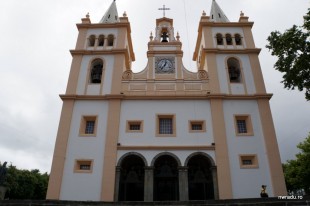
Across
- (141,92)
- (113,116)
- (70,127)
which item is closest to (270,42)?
(141,92)

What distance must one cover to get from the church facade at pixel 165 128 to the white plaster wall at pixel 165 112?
7 cm

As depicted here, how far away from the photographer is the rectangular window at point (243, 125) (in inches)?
782

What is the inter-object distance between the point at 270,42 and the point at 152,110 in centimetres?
921

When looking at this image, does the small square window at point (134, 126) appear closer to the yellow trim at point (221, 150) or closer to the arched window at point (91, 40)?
the yellow trim at point (221, 150)

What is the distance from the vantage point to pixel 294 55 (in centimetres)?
1564

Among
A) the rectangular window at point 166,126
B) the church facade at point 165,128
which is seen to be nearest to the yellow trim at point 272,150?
the church facade at point 165,128

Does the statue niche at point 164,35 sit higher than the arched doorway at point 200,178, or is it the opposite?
the statue niche at point 164,35

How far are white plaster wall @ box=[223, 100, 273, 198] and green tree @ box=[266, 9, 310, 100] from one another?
192 inches

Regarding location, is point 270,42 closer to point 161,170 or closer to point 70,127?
point 161,170

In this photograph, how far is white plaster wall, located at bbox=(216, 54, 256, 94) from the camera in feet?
71.1

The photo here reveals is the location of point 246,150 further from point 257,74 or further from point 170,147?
point 257,74

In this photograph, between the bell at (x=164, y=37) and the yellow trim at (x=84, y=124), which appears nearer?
the yellow trim at (x=84, y=124)

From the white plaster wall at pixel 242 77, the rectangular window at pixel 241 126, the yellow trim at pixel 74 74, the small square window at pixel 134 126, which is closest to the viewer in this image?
the small square window at pixel 134 126

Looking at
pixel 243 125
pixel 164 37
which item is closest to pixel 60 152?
pixel 243 125
